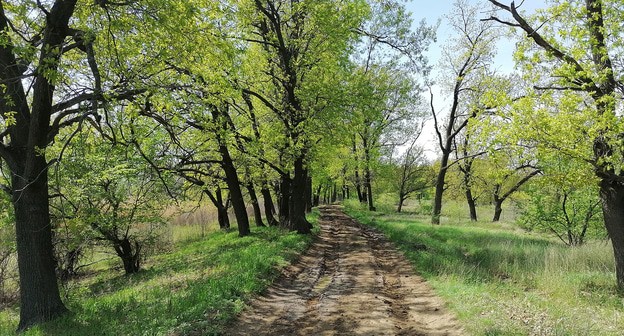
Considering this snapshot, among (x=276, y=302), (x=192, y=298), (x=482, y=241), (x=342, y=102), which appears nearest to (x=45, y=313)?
(x=192, y=298)

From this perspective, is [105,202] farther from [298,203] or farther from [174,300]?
[298,203]

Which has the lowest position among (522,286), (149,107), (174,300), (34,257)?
(522,286)

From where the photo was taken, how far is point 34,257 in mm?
7844

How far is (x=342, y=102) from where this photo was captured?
16609 mm

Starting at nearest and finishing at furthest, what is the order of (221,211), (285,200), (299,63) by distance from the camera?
(299,63)
(285,200)
(221,211)

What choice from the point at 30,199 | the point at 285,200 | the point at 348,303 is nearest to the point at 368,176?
the point at 285,200

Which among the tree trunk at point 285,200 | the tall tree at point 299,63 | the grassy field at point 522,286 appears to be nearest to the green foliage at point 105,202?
the tall tree at point 299,63

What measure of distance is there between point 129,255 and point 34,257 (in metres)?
6.52

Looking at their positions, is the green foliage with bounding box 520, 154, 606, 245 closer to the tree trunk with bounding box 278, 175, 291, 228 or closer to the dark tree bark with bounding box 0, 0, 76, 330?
the tree trunk with bounding box 278, 175, 291, 228

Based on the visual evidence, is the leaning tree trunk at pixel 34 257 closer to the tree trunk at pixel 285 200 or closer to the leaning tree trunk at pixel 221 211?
the tree trunk at pixel 285 200

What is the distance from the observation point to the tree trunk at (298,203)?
17.8 m

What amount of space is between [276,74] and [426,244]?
31.0 ft

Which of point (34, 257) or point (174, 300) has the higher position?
point (34, 257)

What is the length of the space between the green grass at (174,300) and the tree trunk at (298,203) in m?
4.24
